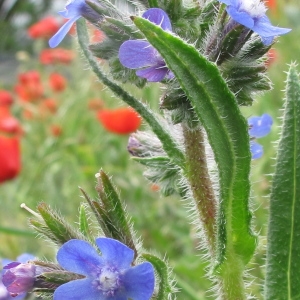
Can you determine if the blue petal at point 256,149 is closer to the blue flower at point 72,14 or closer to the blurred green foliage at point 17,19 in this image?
the blue flower at point 72,14

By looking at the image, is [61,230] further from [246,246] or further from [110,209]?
[246,246]

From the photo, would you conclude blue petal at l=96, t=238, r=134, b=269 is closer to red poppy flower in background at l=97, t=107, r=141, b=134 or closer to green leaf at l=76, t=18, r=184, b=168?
green leaf at l=76, t=18, r=184, b=168

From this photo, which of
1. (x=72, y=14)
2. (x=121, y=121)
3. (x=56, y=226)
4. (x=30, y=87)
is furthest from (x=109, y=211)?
(x=30, y=87)

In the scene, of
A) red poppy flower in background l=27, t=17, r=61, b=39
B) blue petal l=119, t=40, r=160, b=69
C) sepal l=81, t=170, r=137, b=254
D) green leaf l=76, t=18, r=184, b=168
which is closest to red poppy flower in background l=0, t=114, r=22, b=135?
red poppy flower in background l=27, t=17, r=61, b=39

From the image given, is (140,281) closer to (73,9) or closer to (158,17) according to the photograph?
(158,17)

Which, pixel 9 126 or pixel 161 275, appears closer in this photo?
pixel 161 275

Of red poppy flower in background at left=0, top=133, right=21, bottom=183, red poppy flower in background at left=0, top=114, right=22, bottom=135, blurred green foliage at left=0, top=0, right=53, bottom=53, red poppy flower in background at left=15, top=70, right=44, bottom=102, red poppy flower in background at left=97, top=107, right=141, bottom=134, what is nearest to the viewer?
red poppy flower in background at left=0, top=133, right=21, bottom=183
